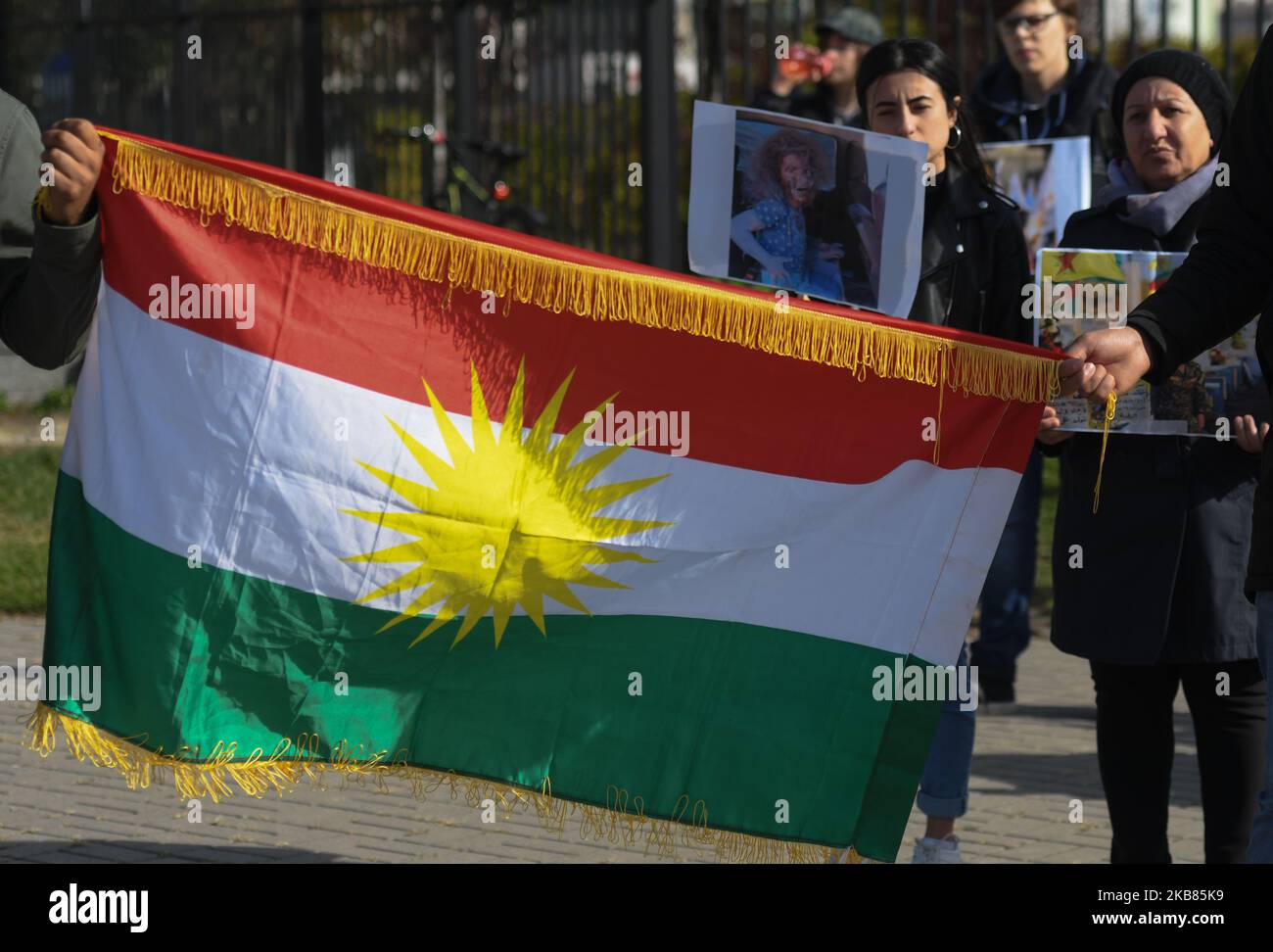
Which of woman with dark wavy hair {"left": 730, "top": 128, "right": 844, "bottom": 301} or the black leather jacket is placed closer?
woman with dark wavy hair {"left": 730, "top": 128, "right": 844, "bottom": 301}

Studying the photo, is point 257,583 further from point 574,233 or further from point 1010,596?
point 574,233

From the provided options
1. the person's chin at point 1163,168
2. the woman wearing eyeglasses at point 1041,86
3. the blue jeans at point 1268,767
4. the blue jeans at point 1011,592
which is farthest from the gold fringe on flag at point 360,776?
the woman wearing eyeglasses at point 1041,86

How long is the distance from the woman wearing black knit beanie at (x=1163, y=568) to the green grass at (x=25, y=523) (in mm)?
4888

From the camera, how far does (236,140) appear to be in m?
14.8

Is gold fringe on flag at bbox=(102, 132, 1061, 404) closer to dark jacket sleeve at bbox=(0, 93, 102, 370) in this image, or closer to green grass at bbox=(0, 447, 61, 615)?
dark jacket sleeve at bbox=(0, 93, 102, 370)

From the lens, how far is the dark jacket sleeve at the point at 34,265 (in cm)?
400

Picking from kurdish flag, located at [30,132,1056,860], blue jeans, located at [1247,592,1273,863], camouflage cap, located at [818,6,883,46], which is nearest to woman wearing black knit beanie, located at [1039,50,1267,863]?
kurdish flag, located at [30,132,1056,860]

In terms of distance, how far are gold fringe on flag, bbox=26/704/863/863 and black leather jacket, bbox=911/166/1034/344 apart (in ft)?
4.76

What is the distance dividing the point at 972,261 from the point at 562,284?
1224mm

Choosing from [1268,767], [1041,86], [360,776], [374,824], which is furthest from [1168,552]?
[1041,86]

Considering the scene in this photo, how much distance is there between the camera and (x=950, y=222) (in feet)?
15.9

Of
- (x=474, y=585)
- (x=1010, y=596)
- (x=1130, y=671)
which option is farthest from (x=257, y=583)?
(x=1010, y=596)

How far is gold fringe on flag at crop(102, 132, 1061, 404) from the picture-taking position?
4.23 m

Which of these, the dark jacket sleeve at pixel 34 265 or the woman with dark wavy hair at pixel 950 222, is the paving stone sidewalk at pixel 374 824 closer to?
the woman with dark wavy hair at pixel 950 222
